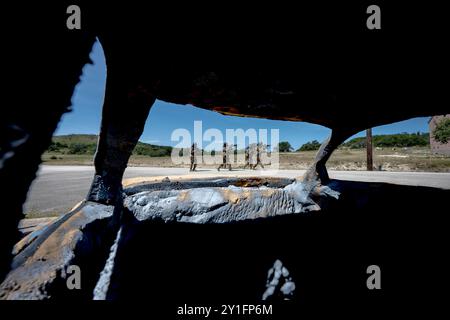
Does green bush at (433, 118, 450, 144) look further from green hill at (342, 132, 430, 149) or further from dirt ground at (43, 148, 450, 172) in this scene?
green hill at (342, 132, 430, 149)

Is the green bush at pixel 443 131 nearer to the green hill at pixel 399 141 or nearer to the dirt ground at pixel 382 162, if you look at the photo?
the dirt ground at pixel 382 162

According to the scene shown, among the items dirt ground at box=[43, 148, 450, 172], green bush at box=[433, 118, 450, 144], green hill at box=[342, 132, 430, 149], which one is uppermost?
green hill at box=[342, 132, 430, 149]

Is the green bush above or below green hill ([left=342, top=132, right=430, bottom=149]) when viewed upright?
below

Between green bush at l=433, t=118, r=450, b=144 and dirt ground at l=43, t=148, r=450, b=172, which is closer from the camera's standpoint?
dirt ground at l=43, t=148, r=450, b=172

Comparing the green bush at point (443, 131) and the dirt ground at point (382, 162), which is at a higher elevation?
the green bush at point (443, 131)

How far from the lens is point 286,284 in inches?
84.6

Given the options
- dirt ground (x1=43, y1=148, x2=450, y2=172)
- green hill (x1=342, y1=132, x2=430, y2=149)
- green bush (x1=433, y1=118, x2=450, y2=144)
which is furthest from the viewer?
green hill (x1=342, y1=132, x2=430, y2=149)

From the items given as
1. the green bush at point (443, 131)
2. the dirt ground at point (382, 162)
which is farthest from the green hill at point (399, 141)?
the dirt ground at point (382, 162)

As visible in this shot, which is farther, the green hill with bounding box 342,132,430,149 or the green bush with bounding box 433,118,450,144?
the green hill with bounding box 342,132,430,149

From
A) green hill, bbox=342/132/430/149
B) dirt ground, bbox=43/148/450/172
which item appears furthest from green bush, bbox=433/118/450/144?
green hill, bbox=342/132/430/149

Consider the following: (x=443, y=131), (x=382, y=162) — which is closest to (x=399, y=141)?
(x=443, y=131)

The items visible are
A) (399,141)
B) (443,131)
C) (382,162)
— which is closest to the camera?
(382,162)

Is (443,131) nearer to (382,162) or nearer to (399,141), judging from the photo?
(382,162)

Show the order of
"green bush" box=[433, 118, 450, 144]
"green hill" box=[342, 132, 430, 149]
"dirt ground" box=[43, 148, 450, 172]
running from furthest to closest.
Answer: "green hill" box=[342, 132, 430, 149]
"green bush" box=[433, 118, 450, 144]
"dirt ground" box=[43, 148, 450, 172]
